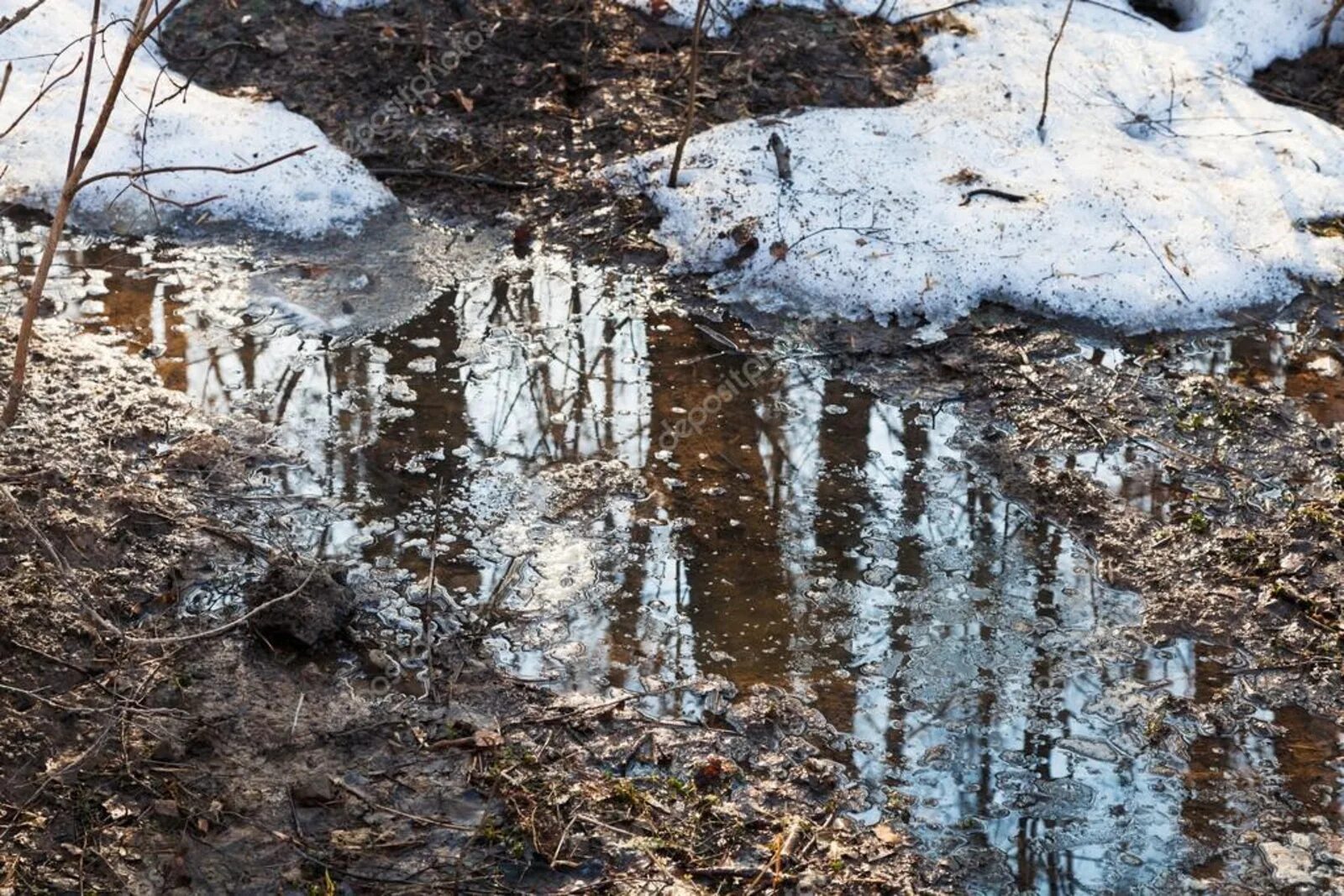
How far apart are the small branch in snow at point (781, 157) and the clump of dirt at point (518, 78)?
0.72m

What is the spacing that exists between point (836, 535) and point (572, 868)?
7.21 ft

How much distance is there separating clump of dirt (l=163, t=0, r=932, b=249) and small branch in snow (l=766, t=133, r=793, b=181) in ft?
2.37

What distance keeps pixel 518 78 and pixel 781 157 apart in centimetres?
219

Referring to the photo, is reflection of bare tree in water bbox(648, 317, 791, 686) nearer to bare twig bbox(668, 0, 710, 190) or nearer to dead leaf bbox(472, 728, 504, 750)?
dead leaf bbox(472, 728, 504, 750)

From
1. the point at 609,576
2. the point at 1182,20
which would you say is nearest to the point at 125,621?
the point at 609,576

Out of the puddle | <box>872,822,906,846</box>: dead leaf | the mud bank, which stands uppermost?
the puddle

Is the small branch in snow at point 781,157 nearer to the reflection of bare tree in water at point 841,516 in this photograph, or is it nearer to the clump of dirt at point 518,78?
the clump of dirt at point 518,78

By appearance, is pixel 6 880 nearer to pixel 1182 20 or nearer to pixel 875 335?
pixel 875 335

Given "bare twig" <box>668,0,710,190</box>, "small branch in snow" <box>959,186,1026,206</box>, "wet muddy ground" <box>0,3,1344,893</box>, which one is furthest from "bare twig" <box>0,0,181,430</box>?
"small branch in snow" <box>959,186,1026,206</box>

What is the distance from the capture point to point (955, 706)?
4.89 metres

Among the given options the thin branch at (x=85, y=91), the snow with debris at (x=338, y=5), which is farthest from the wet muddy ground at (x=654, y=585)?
the snow with debris at (x=338, y=5)

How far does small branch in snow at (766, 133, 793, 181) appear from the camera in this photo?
8295 millimetres

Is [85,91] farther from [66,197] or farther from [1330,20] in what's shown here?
[1330,20]

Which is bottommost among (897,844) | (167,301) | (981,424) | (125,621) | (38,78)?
(897,844)
